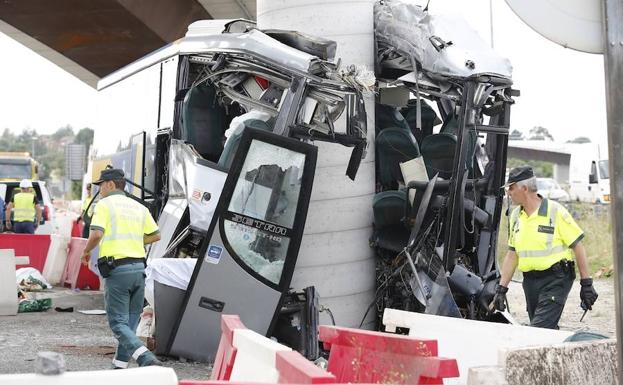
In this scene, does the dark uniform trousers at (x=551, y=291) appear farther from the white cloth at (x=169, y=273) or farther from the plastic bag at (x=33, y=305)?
the plastic bag at (x=33, y=305)

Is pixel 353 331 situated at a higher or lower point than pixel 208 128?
lower

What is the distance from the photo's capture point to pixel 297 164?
9.62 m

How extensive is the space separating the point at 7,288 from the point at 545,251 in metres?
6.74

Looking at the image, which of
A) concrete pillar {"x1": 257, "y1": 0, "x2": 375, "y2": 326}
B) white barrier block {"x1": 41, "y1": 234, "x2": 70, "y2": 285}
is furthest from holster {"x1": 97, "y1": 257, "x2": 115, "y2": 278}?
white barrier block {"x1": 41, "y1": 234, "x2": 70, "y2": 285}

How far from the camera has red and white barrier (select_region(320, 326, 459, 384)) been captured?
4.77 meters

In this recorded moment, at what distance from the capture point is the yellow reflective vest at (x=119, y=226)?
883 centimetres

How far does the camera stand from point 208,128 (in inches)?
452

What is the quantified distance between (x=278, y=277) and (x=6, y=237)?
890 cm

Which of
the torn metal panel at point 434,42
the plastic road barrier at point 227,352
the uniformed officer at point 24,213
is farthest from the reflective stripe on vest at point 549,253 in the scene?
the uniformed officer at point 24,213

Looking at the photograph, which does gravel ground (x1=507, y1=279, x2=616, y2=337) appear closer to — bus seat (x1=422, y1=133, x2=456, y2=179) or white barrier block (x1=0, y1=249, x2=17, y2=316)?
bus seat (x1=422, y1=133, x2=456, y2=179)

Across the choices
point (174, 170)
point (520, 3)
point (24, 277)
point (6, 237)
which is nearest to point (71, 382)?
point (520, 3)

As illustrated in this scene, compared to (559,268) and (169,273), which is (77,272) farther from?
(559,268)

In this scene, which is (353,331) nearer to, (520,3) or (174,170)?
(520,3)

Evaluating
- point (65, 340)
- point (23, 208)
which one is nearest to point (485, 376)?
point (65, 340)
